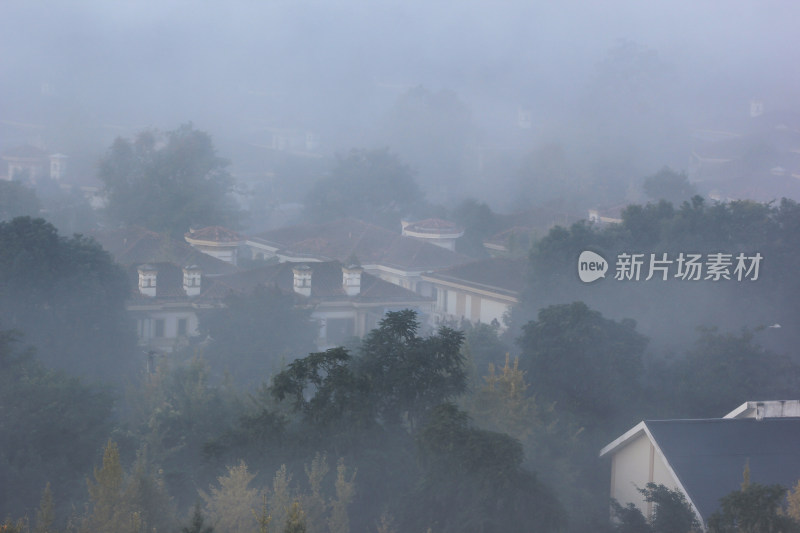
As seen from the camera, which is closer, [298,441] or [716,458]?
[298,441]

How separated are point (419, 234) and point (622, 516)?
17.3 meters

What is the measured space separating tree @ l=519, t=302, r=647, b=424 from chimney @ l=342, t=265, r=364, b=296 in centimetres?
597

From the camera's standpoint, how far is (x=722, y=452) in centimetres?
682

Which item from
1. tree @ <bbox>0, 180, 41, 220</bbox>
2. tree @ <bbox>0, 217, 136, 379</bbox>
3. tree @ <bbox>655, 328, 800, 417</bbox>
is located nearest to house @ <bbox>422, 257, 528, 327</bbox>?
tree @ <bbox>655, 328, 800, 417</bbox>

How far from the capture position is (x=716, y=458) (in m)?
6.76

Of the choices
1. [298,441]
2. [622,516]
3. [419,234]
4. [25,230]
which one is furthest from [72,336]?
[419,234]

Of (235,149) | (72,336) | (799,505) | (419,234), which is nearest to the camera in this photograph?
(799,505)

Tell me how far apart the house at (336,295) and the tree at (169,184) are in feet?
31.7

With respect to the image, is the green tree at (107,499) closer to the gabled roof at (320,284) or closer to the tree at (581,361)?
the tree at (581,361)

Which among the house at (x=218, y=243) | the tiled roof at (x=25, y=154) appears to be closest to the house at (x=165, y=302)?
the house at (x=218, y=243)

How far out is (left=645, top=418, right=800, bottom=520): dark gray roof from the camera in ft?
21.3

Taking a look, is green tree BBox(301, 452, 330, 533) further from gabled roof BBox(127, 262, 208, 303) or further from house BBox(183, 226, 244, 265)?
house BBox(183, 226, 244, 265)

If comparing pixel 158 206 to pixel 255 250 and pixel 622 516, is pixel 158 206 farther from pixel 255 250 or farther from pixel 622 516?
pixel 622 516

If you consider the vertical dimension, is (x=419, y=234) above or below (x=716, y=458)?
above
